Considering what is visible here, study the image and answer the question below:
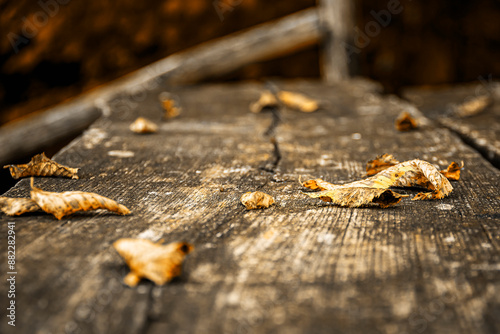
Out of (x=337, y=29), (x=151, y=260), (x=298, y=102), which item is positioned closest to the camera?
(x=151, y=260)

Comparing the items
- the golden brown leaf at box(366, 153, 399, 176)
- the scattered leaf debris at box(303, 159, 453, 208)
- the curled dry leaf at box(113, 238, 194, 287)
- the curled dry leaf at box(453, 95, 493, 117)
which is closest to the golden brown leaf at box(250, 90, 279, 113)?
the curled dry leaf at box(453, 95, 493, 117)

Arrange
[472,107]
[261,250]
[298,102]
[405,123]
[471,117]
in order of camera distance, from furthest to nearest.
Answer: [298,102] < [472,107] < [471,117] < [405,123] < [261,250]

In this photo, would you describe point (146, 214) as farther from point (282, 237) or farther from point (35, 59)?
point (35, 59)

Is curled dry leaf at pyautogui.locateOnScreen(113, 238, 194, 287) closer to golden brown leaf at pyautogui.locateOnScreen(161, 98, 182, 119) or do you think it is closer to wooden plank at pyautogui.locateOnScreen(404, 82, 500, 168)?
wooden plank at pyautogui.locateOnScreen(404, 82, 500, 168)

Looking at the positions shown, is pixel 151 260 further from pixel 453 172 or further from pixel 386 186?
pixel 453 172

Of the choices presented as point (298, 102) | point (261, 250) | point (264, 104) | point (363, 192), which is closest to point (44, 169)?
point (261, 250)

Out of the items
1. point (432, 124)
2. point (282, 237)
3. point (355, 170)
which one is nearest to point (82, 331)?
point (282, 237)

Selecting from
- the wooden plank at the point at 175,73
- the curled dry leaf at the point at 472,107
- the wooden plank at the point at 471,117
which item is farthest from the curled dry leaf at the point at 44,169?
the wooden plank at the point at 175,73
